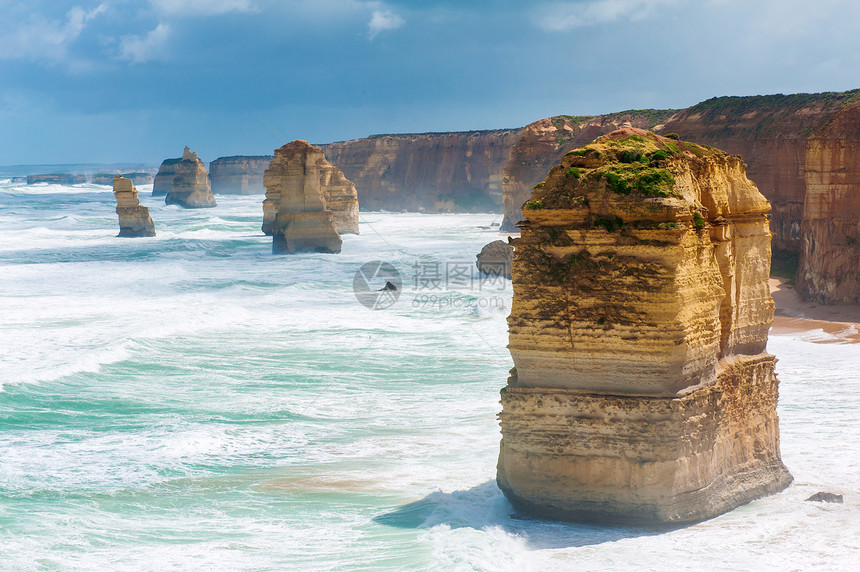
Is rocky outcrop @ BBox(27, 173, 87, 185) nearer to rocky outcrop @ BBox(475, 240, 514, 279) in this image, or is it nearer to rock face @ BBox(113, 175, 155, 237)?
rock face @ BBox(113, 175, 155, 237)

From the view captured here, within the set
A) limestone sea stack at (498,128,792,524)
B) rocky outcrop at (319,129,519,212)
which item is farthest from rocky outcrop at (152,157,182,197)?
limestone sea stack at (498,128,792,524)

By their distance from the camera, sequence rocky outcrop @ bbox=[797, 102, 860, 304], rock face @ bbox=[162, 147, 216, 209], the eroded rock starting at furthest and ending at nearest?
rock face @ bbox=[162, 147, 216, 209] < rocky outcrop @ bbox=[797, 102, 860, 304] < the eroded rock

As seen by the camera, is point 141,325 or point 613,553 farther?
point 141,325

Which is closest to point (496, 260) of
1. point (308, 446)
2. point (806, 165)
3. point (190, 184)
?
point (806, 165)

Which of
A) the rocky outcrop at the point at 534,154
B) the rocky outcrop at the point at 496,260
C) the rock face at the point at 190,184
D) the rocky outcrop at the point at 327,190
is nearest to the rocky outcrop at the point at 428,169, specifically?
the rock face at the point at 190,184

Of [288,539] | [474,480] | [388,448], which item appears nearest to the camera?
[288,539]

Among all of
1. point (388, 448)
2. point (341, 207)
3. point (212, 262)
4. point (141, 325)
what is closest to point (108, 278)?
point (212, 262)

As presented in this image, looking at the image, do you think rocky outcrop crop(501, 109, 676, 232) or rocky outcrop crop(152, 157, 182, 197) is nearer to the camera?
rocky outcrop crop(501, 109, 676, 232)

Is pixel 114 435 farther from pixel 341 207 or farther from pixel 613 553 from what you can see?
pixel 341 207

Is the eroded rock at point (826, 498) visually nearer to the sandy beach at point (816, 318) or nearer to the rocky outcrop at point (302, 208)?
the sandy beach at point (816, 318)
